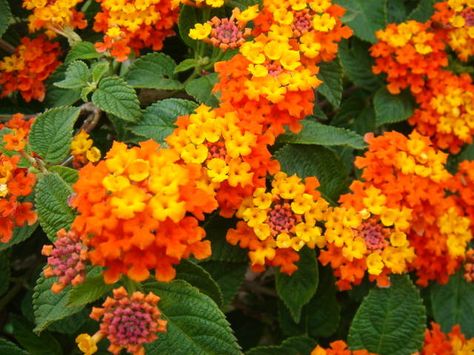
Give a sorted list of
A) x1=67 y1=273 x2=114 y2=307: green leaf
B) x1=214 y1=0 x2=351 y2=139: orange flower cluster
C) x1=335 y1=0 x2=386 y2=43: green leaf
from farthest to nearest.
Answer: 1. x1=335 y1=0 x2=386 y2=43: green leaf
2. x1=214 y1=0 x2=351 y2=139: orange flower cluster
3. x1=67 y1=273 x2=114 y2=307: green leaf

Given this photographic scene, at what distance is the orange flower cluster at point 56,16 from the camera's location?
5.85 feet

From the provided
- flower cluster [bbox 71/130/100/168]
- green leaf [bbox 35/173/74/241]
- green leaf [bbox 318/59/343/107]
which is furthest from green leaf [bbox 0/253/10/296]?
green leaf [bbox 318/59/343/107]

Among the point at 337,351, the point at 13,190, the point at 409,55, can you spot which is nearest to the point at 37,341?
the point at 13,190

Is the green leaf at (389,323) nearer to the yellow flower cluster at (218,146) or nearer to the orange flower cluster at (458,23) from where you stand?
the yellow flower cluster at (218,146)

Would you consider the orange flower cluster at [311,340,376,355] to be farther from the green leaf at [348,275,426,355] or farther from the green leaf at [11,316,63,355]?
the green leaf at [11,316,63,355]

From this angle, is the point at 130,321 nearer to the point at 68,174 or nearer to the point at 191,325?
the point at 191,325

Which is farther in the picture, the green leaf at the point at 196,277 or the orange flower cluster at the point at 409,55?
the orange flower cluster at the point at 409,55

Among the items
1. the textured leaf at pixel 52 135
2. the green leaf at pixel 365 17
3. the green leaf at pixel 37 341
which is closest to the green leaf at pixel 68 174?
the textured leaf at pixel 52 135

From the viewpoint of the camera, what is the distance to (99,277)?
128 cm

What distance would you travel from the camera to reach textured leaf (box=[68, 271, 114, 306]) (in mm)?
1261

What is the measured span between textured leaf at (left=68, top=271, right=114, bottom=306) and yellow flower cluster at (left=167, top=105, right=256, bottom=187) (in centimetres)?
33

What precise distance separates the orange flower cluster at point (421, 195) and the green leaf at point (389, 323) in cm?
16

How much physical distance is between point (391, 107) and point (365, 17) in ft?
1.17

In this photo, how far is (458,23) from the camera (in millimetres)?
1941
